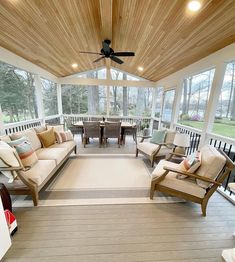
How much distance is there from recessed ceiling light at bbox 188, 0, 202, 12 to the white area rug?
9.27ft

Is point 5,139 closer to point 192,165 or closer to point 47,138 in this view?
point 47,138

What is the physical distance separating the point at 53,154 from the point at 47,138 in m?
0.72

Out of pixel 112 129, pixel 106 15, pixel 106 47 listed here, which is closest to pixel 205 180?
pixel 106 15

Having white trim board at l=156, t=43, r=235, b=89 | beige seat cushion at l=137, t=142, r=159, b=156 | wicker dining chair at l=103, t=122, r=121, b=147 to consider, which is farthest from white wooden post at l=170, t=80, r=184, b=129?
wicker dining chair at l=103, t=122, r=121, b=147

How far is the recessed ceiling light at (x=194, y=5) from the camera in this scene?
1911mm

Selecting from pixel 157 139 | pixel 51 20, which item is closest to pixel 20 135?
pixel 51 20

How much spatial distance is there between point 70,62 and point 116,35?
2309 millimetres

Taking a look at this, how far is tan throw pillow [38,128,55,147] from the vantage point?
3404 mm

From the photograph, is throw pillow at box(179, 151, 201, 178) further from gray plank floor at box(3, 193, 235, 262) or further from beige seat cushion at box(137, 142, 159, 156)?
beige seat cushion at box(137, 142, 159, 156)

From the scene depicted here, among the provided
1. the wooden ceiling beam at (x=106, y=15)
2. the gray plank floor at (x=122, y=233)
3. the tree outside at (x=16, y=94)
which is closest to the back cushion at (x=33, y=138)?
the tree outside at (x=16, y=94)

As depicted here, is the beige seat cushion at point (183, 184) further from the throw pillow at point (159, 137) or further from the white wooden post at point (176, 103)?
the white wooden post at point (176, 103)

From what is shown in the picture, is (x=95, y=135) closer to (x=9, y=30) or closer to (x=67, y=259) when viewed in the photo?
(x=9, y=30)

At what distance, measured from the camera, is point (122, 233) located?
175 cm

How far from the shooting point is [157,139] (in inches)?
154
